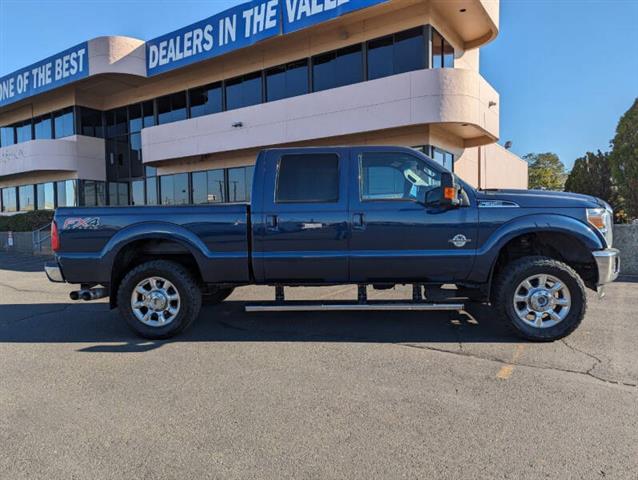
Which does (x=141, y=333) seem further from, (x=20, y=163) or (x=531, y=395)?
(x=20, y=163)

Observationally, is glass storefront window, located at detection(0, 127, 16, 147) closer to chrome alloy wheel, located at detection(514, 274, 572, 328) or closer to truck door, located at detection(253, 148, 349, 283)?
truck door, located at detection(253, 148, 349, 283)

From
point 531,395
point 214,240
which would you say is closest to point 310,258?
point 214,240

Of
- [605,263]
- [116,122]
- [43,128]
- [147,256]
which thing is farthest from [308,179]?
[43,128]

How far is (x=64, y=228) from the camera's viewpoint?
17.3ft

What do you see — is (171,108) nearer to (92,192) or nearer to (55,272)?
(92,192)

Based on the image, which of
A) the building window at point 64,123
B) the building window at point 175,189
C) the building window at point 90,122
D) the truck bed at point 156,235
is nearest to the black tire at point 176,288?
the truck bed at point 156,235

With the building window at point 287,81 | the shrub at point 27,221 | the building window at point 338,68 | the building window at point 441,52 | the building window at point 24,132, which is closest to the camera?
the building window at point 441,52

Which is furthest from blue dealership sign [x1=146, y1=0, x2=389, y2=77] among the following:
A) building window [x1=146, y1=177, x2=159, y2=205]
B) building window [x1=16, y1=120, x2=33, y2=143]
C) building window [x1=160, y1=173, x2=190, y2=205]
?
building window [x1=16, y1=120, x2=33, y2=143]

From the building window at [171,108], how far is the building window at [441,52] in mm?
11283

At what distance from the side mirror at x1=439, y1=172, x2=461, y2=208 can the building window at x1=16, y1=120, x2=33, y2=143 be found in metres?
27.3

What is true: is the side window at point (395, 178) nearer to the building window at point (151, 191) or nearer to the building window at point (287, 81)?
the building window at point (287, 81)

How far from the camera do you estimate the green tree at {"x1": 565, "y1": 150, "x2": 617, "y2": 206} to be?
16281 millimetres

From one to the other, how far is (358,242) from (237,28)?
14.0m

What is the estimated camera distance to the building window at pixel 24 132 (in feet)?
83.1
